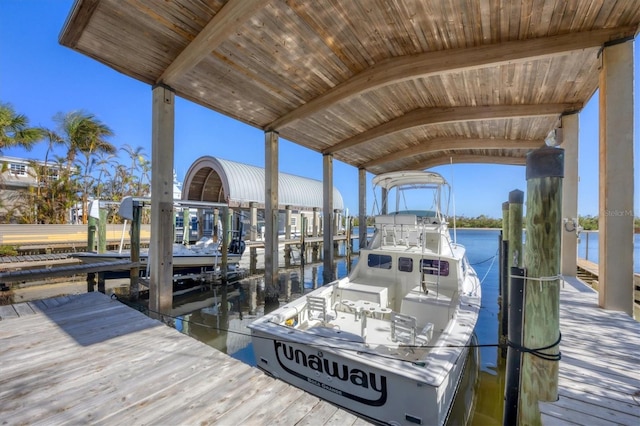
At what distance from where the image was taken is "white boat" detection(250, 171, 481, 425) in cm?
281

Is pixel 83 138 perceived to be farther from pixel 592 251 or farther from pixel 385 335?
pixel 592 251

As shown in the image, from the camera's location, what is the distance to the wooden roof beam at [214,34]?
3650 millimetres

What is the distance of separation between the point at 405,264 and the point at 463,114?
13.6ft

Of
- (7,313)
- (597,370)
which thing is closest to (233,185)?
(7,313)

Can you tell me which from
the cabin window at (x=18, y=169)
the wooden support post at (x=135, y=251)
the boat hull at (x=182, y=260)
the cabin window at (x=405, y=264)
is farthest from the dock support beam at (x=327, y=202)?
the cabin window at (x=18, y=169)

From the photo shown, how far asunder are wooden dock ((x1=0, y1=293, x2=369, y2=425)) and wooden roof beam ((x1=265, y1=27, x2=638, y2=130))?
5.20 m

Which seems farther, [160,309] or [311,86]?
[311,86]

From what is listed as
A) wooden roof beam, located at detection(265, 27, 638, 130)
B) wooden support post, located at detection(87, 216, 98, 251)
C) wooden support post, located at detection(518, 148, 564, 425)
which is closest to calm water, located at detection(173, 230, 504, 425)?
wooden support post, located at detection(518, 148, 564, 425)

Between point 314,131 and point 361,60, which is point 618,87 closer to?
point 361,60

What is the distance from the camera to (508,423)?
7.07 ft

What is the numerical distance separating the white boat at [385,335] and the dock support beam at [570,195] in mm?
2428

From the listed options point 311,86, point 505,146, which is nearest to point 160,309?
point 311,86

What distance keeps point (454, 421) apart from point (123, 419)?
12.2 ft

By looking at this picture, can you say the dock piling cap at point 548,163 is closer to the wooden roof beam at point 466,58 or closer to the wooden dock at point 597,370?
the wooden dock at point 597,370
